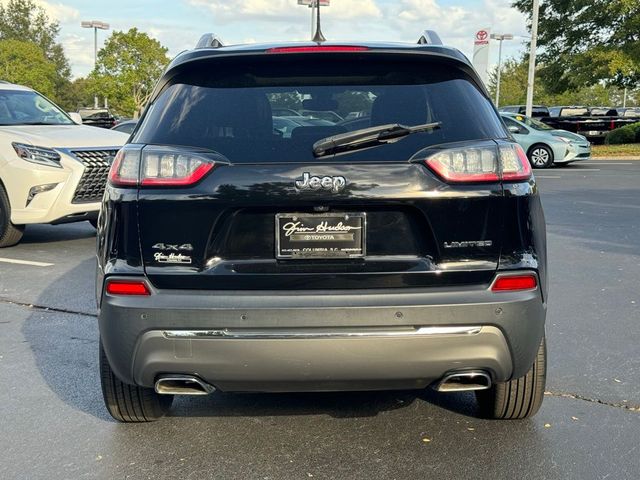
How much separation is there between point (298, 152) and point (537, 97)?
211ft

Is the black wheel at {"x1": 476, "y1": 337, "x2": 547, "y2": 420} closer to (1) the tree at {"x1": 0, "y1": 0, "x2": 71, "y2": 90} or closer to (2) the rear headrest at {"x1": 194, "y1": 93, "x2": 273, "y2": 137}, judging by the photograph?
(2) the rear headrest at {"x1": 194, "y1": 93, "x2": 273, "y2": 137}

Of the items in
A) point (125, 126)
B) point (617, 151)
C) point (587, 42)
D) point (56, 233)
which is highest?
point (587, 42)

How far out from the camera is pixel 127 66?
4894cm

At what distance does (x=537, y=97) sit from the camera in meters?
63.7

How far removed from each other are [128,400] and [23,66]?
6325 cm

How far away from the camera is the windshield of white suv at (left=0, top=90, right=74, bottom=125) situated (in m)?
9.31

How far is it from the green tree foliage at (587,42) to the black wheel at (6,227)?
23.4 meters

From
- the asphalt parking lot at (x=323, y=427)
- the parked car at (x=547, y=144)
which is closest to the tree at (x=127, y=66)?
the parked car at (x=547, y=144)

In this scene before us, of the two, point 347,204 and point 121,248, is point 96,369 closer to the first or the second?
point 121,248

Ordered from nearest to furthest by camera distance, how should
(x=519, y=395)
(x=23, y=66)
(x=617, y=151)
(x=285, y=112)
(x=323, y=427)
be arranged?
(x=285, y=112), (x=519, y=395), (x=323, y=427), (x=617, y=151), (x=23, y=66)

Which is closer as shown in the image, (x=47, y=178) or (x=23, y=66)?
(x=47, y=178)

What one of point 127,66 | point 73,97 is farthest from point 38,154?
point 73,97

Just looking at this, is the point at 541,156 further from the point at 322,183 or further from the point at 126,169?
the point at 126,169

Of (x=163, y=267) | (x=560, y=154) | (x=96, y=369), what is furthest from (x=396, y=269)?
(x=560, y=154)
